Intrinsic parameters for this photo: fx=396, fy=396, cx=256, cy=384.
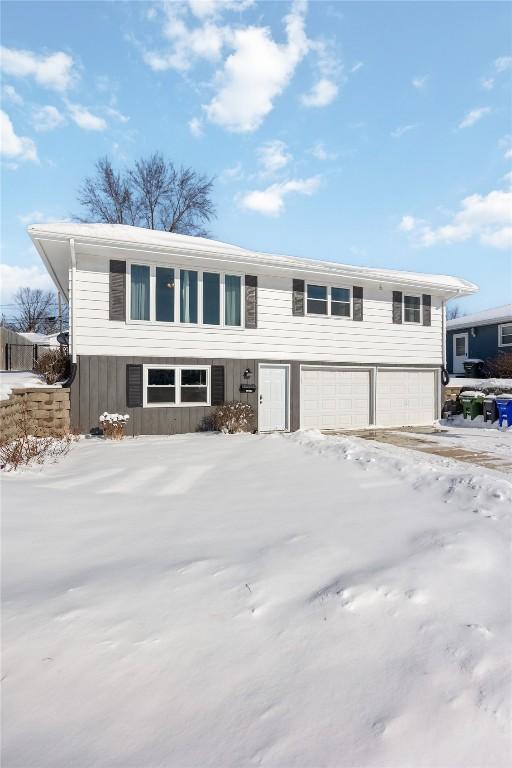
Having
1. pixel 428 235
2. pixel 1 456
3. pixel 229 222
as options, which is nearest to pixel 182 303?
pixel 1 456

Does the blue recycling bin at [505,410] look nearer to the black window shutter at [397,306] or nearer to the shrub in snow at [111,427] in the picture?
the black window shutter at [397,306]

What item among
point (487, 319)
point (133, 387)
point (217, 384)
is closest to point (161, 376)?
point (133, 387)

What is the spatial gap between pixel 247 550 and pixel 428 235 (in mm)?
24121

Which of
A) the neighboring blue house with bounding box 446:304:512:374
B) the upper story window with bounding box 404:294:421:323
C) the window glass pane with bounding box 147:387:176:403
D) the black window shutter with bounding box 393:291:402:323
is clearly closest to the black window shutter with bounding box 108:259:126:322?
the window glass pane with bounding box 147:387:176:403

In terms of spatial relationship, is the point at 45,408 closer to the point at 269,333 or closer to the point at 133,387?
the point at 133,387

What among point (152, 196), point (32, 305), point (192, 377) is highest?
point (152, 196)

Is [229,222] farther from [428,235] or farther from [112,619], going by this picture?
[112,619]

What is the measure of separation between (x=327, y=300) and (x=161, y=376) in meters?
5.58

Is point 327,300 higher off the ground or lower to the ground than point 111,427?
higher

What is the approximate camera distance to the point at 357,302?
41.2 feet

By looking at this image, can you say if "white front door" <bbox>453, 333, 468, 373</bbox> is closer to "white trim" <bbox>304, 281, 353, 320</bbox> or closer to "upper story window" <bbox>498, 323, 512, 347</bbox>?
"upper story window" <bbox>498, 323, 512, 347</bbox>

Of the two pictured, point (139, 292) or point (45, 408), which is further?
point (139, 292)

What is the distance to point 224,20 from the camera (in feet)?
32.0

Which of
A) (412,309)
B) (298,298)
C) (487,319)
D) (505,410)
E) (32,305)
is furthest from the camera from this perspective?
(32,305)
